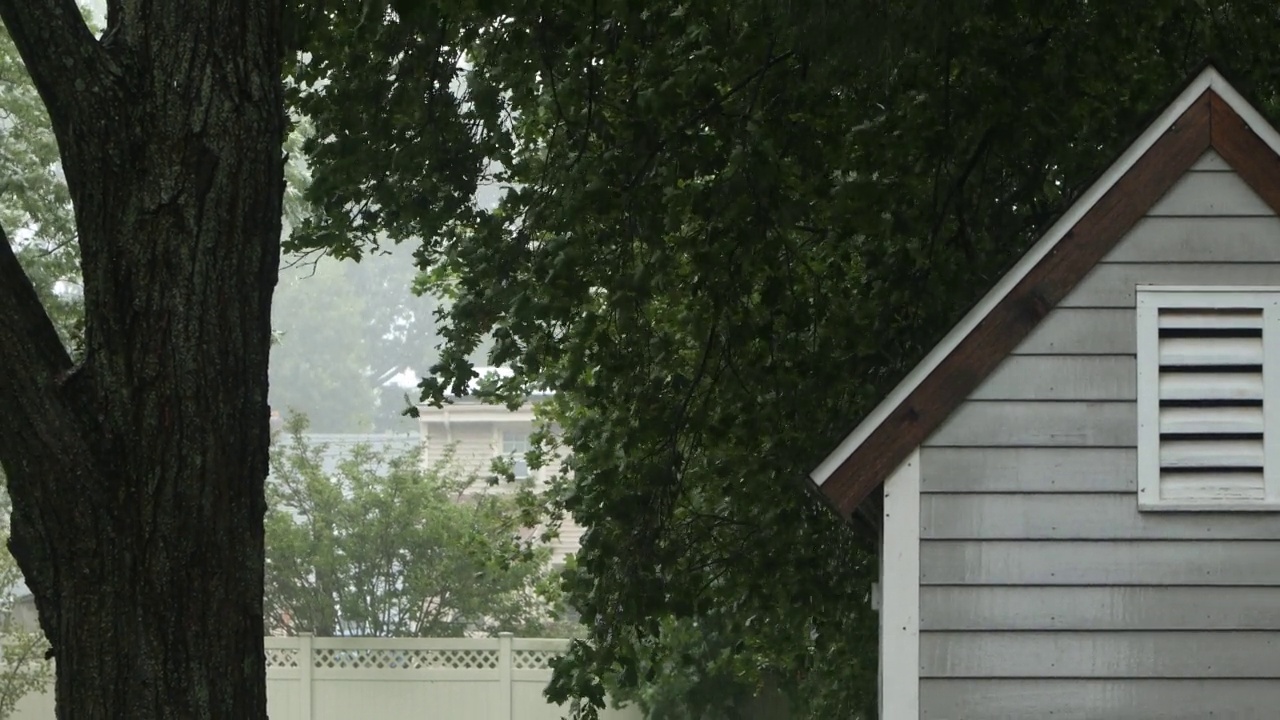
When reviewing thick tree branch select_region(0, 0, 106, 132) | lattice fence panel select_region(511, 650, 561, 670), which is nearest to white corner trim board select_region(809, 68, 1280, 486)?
thick tree branch select_region(0, 0, 106, 132)

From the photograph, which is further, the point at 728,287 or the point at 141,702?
the point at 728,287

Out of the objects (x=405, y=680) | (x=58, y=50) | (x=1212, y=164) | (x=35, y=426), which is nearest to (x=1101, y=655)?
(x=1212, y=164)

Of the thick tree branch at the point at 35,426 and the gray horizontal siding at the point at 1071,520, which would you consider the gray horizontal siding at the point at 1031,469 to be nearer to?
the gray horizontal siding at the point at 1071,520

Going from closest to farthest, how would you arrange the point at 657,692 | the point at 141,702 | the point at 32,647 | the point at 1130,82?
the point at 141,702 < the point at 1130,82 < the point at 657,692 < the point at 32,647

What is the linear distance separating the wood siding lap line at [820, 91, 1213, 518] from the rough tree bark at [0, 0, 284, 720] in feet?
6.93

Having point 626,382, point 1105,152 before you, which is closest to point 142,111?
point 626,382

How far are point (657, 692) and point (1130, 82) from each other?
11.4 m

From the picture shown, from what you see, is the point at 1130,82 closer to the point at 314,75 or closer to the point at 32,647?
the point at 314,75

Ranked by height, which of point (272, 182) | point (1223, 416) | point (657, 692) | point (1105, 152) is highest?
point (1105, 152)

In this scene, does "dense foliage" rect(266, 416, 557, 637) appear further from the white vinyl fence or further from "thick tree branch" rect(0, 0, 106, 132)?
"thick tree branch" rect(0, 0, 106, 132)

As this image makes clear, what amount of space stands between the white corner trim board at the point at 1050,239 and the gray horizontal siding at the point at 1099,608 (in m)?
0.57

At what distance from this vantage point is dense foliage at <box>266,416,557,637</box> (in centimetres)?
2748

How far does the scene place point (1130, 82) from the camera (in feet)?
29.6

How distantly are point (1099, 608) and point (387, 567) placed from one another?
925 inches
